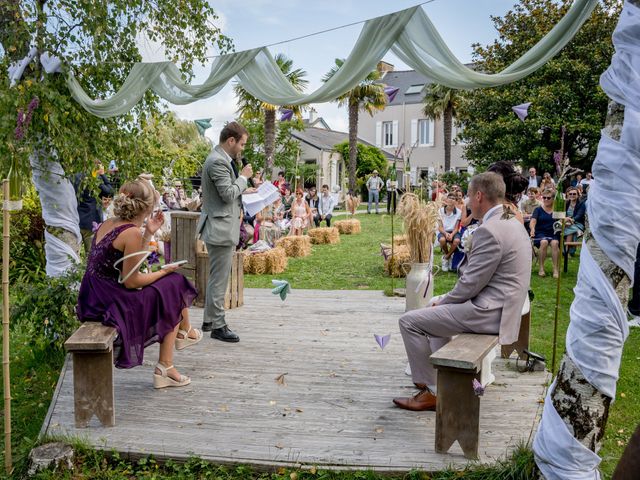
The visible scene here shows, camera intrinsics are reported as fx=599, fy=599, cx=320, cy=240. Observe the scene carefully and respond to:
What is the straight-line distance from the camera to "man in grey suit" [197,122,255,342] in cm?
544

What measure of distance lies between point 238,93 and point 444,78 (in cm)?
2320

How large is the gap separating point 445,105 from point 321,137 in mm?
14454

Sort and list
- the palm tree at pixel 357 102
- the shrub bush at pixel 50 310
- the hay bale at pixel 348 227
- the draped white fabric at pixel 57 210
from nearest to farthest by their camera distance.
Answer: the shrub bush at pixel 50 310
the draped white fabric at pixel 57 210
the hay bale at pixel 348 227
the palm tree at pixel 357 102

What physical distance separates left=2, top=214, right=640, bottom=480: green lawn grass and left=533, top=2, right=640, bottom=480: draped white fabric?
0.34m

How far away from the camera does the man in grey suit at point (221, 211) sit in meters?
5.44

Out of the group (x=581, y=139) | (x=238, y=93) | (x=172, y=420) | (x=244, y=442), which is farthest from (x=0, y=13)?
(x=238, y=93)

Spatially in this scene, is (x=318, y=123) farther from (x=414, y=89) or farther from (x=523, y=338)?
(x=523, y=338)

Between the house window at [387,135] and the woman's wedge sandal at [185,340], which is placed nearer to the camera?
the woman's wedge sandal at [185,340]

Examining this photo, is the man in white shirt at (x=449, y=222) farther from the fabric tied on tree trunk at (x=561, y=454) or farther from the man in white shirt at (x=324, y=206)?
the man in white shirt at (x=324, y=206)

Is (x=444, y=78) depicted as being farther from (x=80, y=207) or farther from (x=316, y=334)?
(x=80, y=207)

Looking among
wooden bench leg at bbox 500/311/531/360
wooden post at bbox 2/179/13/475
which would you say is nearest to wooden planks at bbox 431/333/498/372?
wooden bench leg at bbox 500/311/531/360

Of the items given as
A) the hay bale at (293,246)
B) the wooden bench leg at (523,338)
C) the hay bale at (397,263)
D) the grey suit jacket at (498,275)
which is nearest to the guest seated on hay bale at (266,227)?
the hay bale at (293,246)

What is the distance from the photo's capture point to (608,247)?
2.70 meters

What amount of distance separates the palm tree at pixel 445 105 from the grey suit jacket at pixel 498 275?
29359mm
